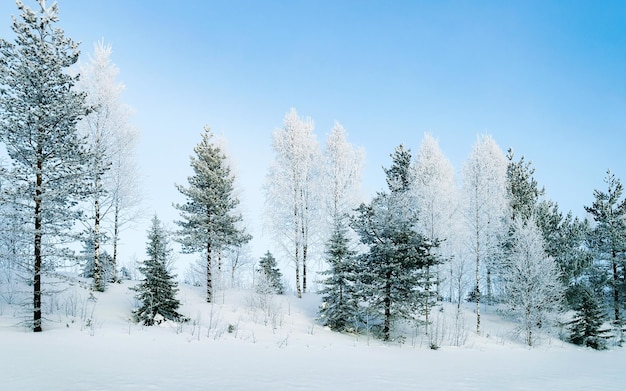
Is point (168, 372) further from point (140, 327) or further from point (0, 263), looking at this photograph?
point (0, 263)

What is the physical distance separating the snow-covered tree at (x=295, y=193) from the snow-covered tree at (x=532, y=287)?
13152 mm

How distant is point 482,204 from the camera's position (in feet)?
80.4

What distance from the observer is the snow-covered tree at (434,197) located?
25.5 metres

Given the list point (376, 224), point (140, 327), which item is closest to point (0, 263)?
point (140, 327)

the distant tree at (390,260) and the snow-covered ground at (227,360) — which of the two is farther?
the distant tree at (390,260)

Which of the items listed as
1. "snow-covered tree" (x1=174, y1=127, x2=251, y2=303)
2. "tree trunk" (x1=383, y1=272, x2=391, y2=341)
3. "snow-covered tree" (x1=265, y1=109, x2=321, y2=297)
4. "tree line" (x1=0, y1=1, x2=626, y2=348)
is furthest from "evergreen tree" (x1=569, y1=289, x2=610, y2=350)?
"snow-covered tree" (x1=174, y1=127, x2=251, y2=303)

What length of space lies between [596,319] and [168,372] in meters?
27.1

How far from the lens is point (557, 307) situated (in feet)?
73.4

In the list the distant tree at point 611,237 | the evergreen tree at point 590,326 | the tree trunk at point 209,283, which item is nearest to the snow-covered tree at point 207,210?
the tree trunk at point 209,283

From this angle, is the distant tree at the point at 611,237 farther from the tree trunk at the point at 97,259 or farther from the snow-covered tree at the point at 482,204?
the tree trunk at the point at 97,259

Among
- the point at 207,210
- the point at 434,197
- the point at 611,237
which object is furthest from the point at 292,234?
the point at 611,237

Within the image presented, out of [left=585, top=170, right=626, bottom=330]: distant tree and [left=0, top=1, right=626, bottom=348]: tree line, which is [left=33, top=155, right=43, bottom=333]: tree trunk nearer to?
[left=0, top=1, right=626, bottom=348]: tree line

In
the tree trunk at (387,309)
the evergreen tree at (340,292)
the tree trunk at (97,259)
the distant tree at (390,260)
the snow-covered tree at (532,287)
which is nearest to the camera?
the tree trunk at (387,309)

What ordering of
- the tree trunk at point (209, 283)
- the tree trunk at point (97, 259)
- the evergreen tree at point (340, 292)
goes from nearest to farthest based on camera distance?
1. the evergreen tree at point (340, 292)
2. the tree trunk at point (97, 259)
3. the tree trunk at point (209, 283)
